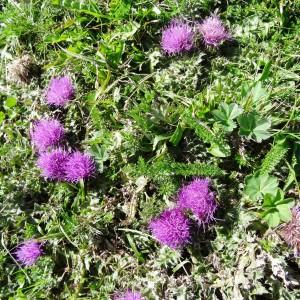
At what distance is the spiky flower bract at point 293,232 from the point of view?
2621mm

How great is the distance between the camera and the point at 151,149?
121 inches

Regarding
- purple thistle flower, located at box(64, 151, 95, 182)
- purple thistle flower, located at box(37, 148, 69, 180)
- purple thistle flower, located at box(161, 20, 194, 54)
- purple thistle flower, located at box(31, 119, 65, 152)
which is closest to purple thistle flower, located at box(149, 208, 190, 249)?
purple thistle flower, located at box(64, 151, 95, 182)

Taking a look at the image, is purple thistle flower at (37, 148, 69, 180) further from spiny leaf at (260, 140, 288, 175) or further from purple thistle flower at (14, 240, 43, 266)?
spiny leaf at (260, 140, 288, 175)

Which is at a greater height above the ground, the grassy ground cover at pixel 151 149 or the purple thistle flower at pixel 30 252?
the grassy ground cover at pixel 151 149

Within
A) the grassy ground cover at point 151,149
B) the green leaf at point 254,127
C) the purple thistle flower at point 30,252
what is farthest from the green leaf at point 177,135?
the purple thistle flower at point 30,252

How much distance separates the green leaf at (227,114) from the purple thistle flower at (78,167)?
90 cm

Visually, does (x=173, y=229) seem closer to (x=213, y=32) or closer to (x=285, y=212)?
(x=285, y=212)

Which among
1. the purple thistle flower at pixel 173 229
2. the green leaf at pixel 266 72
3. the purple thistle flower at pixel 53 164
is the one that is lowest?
the purple thistle flower at pixel 173 229

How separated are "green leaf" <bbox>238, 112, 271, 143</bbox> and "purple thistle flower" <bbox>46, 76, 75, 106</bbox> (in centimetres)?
126

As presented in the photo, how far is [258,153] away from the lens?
2943mm

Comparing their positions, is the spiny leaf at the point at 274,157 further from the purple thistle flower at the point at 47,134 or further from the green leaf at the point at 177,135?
the purple thistle flower at the point at 47,134

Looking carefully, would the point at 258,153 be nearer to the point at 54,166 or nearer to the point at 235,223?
the point at 235,223

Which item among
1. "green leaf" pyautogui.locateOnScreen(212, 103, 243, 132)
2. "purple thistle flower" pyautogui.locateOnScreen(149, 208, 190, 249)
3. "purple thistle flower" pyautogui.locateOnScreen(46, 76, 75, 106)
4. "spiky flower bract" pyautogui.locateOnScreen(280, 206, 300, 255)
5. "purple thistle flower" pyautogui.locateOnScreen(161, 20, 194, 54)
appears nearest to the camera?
"spiky flower bract" pyautogui.locateOnScreen(280, 206, 300, 255)

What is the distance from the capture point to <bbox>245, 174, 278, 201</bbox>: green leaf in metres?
2.76
